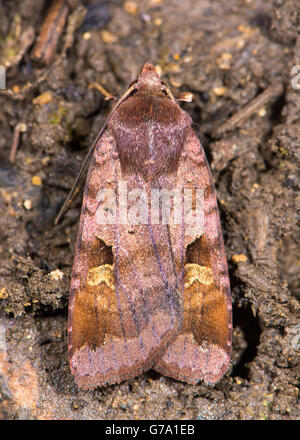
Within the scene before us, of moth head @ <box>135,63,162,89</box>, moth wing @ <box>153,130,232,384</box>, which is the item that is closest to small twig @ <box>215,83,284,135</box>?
moth wing @ <box>153,130,232,384</box>

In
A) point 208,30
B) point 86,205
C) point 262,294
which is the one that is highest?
point 208,30

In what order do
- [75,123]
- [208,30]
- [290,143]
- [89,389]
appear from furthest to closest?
1. [208,30]
2. [75,123]
3. [290,143]
4. [89,389]

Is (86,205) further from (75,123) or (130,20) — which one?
(130,20)

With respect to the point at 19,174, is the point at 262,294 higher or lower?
lower

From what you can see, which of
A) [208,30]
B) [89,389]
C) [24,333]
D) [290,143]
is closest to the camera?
[89,389]
